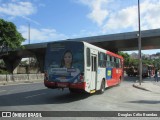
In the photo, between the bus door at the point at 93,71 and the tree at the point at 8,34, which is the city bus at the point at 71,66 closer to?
the bus door at the point at 93,71

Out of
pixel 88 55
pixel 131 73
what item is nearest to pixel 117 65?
pixel 88 55

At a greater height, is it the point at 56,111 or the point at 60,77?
the point at 60,77

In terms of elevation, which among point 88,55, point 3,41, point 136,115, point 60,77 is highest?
point 3,41

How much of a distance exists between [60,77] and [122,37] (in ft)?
123

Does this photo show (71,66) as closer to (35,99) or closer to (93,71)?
(93,71)

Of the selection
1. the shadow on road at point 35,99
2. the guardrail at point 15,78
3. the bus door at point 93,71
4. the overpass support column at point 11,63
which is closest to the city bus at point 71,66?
the bus door at point 93,71

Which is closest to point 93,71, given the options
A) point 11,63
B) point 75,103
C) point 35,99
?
point 75,103

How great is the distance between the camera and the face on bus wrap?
52.0 ft

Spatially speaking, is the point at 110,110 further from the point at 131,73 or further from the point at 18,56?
the point at 18,56

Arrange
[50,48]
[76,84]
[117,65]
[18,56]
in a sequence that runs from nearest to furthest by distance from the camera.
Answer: [76,84] → [50,48] → [117,65] → [18,56]

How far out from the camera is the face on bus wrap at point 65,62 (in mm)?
15852

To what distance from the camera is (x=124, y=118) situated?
10.3 metres

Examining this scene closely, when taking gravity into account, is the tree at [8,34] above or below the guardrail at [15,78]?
above

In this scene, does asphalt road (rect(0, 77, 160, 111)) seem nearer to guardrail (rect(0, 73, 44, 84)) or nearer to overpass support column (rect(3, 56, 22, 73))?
guardrail (rect(0, 73, 44, 84))
